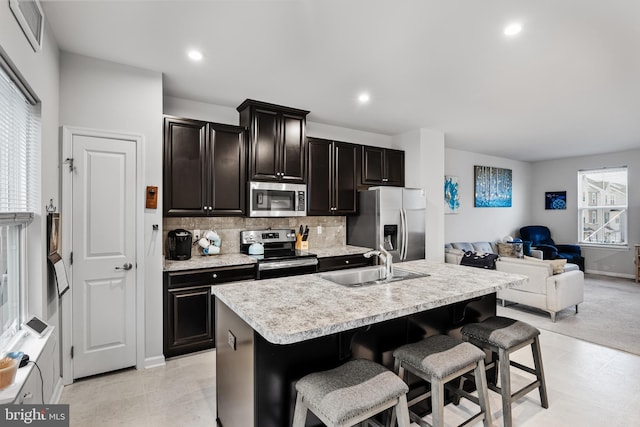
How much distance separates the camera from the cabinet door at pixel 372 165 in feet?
15.5

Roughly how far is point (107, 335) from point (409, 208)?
3.77 metres

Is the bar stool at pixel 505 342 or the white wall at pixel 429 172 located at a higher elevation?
the white wall at pixel 429 172

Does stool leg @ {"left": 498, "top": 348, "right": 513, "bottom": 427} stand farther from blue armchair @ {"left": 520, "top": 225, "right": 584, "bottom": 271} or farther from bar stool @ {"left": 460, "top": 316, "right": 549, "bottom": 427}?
blue armchair @ {"left": 520, "top": 225, "right": 584, "bottom": 271}

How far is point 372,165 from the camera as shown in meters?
4.82

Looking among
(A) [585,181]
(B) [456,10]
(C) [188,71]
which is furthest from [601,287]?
(C) [188,71]

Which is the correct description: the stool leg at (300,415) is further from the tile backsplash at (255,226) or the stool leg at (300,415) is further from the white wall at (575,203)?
the white wall at (575,203)

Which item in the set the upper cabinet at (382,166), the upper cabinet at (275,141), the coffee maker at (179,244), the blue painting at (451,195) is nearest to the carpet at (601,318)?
the blue painting at (451,195)

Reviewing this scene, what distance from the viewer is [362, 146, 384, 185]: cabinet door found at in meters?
4.73

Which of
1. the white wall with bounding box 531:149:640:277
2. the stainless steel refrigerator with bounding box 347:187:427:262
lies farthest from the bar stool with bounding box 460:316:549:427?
the white wall with bounding box 531:149:640:277

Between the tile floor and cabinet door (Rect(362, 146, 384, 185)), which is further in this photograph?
cabinet door (Rect(362, 146, 384, 185))

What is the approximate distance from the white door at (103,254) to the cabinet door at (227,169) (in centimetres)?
81

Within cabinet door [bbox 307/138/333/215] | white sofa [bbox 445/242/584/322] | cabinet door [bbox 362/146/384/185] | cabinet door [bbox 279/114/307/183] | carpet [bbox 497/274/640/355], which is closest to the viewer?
carpet [bbox 497/274/640/355]

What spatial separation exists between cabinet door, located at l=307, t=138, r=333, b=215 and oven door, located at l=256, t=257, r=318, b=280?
2.50 ft

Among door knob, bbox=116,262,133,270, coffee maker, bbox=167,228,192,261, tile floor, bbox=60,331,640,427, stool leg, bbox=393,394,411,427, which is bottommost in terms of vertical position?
tile floor, bbox=60,331,640,427
